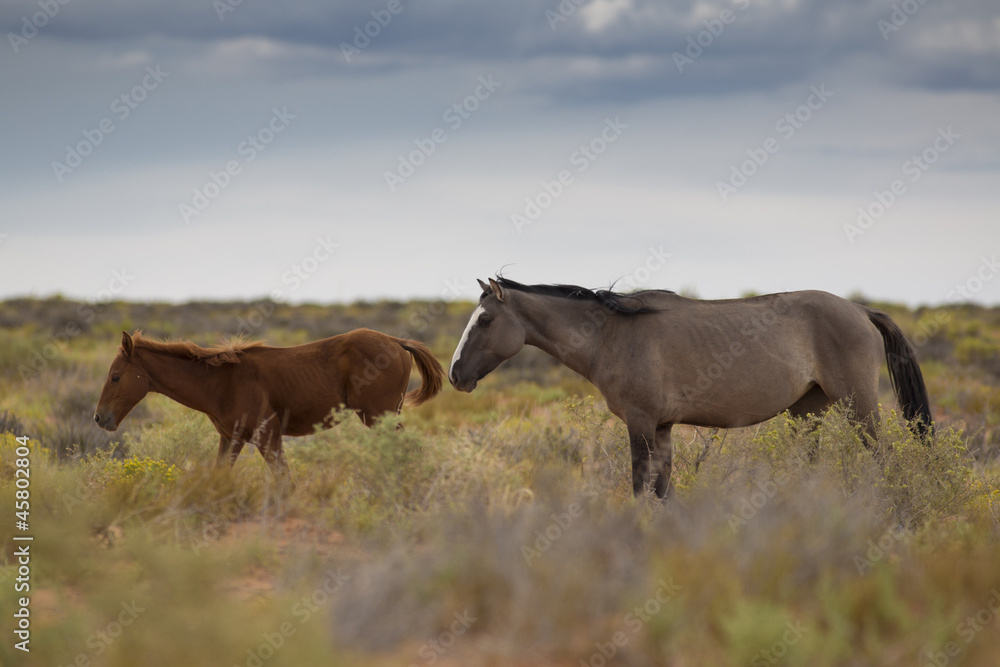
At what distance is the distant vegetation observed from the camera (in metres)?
3.82

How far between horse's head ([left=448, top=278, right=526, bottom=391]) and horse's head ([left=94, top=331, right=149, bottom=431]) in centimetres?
300

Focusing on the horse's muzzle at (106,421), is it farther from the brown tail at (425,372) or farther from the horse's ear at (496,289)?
the horse's ear at (496,289)

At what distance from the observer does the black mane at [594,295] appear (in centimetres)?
711

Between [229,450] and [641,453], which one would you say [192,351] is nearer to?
[229,450]

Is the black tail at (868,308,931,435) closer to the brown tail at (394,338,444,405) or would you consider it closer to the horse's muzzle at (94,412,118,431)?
the brown tail at (394,338,444,405)

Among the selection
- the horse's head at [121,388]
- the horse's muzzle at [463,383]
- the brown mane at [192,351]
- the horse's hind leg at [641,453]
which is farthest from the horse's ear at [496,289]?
the horse's head at [121,388]

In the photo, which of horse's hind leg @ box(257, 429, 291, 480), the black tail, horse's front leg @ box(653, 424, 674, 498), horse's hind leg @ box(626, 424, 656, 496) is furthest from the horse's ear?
the black tail

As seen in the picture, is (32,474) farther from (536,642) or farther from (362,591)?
(536,642)

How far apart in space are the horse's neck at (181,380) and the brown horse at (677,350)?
2.46 m

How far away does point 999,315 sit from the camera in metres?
38.6

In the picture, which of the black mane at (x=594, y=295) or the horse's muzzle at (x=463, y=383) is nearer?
the horse's muzzle at (x=463, y=383)

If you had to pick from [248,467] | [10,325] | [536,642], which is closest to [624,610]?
[536,642]

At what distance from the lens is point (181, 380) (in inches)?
285

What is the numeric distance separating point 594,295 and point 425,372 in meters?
2.06
